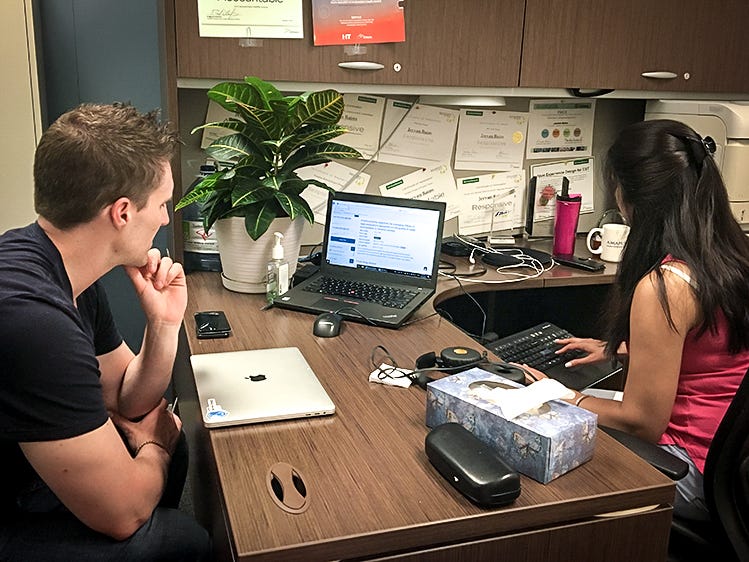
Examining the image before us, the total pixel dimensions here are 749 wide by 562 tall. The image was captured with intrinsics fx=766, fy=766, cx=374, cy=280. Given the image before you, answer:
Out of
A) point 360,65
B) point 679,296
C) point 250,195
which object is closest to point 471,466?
point 679,296

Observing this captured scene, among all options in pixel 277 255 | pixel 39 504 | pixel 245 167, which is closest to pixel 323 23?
pixel 245 167

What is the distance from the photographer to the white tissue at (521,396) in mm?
1145

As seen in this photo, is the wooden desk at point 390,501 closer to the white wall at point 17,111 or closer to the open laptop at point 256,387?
the open laptop at point 256,387

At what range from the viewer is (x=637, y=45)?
2.31m

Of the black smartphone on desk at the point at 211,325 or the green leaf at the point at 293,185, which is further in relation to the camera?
the green leaf at the point at 293,185

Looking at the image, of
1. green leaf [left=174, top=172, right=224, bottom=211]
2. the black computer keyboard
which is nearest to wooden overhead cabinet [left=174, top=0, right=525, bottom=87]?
green leaf [left=174, top=172, right=224, bottom=211]

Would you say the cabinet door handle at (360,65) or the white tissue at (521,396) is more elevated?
the cabinet door handle at (360,65)

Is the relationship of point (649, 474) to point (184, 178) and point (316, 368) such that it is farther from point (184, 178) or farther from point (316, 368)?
point (184, 178)

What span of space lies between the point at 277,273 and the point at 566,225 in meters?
1.05

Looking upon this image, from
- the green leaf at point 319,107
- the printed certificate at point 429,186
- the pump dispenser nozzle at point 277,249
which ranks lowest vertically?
the pump dispenser nozzle at point 277,249

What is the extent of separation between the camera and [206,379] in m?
1.40

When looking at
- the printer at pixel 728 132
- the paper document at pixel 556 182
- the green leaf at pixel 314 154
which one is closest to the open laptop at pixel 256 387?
the green leaf at pixel 314 154

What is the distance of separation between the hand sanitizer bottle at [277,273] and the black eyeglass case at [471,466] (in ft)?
2.72

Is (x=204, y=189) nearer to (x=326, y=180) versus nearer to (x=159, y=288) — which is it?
(x=159, y=288)
